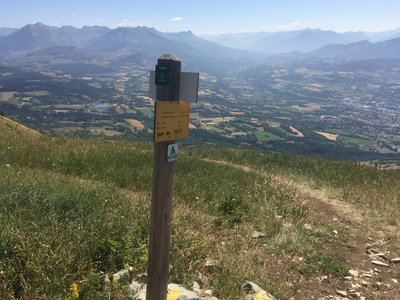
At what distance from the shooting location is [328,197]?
960 centimetres

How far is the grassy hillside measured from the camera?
387 cm

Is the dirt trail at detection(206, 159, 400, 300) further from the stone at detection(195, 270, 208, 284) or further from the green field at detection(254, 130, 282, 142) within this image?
the green field at detection(254, 130, 282, 142)

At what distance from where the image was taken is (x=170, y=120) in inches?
121

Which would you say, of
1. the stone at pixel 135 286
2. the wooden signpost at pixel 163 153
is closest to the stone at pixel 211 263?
the stone at pixel 135 286

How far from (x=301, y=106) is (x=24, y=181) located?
502ft

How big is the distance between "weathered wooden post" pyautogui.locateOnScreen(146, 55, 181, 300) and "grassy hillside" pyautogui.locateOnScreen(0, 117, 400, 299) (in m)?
0.71

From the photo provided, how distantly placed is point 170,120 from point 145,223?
265 centimetres

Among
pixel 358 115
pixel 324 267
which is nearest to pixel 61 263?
pixel 324 267

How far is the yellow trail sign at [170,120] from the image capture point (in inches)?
117

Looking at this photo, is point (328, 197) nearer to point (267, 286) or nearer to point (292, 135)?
point (267, 286)

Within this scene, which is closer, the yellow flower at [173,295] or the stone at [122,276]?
the yellow flower at [173,295]

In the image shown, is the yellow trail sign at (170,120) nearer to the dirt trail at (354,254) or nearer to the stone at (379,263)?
the dirt trail at (354,254)

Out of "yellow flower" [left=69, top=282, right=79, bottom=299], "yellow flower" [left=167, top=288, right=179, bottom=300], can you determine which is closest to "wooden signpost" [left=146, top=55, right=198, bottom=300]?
"yellow flower" [left=167, top=288, right=179, bottom=300]

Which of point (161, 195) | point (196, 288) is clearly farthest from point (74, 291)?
point (196, 288)
